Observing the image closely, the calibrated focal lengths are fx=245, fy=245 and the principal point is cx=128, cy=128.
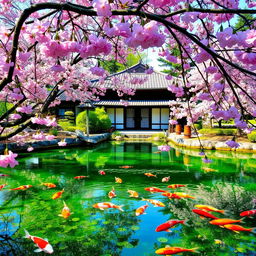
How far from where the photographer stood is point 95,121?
56.5 ft

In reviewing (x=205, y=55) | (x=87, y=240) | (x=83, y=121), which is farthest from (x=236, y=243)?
(x=83, y=121)

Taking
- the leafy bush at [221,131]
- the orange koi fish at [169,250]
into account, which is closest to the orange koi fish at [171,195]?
the orange koi fish at [169,250]

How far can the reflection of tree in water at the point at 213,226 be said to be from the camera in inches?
140

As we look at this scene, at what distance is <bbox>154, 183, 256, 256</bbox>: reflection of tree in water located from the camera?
3.55m

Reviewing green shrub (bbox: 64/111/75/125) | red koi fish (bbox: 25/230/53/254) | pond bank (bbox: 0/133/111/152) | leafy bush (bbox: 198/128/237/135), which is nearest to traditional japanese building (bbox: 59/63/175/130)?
green shrub (bbox: 64/111/75/125)

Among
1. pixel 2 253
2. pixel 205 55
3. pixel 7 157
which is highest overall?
Answer: pixel 205 55

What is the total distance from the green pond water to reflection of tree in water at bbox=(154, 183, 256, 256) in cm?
1

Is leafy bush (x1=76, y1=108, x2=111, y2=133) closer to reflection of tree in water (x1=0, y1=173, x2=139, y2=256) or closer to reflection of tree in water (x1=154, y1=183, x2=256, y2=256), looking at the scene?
reflection of tree in water (x1=0, y1=173, x2=139, y2=256)

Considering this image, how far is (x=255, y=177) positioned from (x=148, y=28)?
731 centimetres

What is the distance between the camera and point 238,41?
153 centimetres

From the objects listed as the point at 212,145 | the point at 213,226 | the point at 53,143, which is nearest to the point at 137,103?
the point at 212,145

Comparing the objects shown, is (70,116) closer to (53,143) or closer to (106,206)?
(53,143)

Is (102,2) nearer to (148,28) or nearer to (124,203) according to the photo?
(148,28)

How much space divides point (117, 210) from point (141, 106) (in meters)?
16.3
